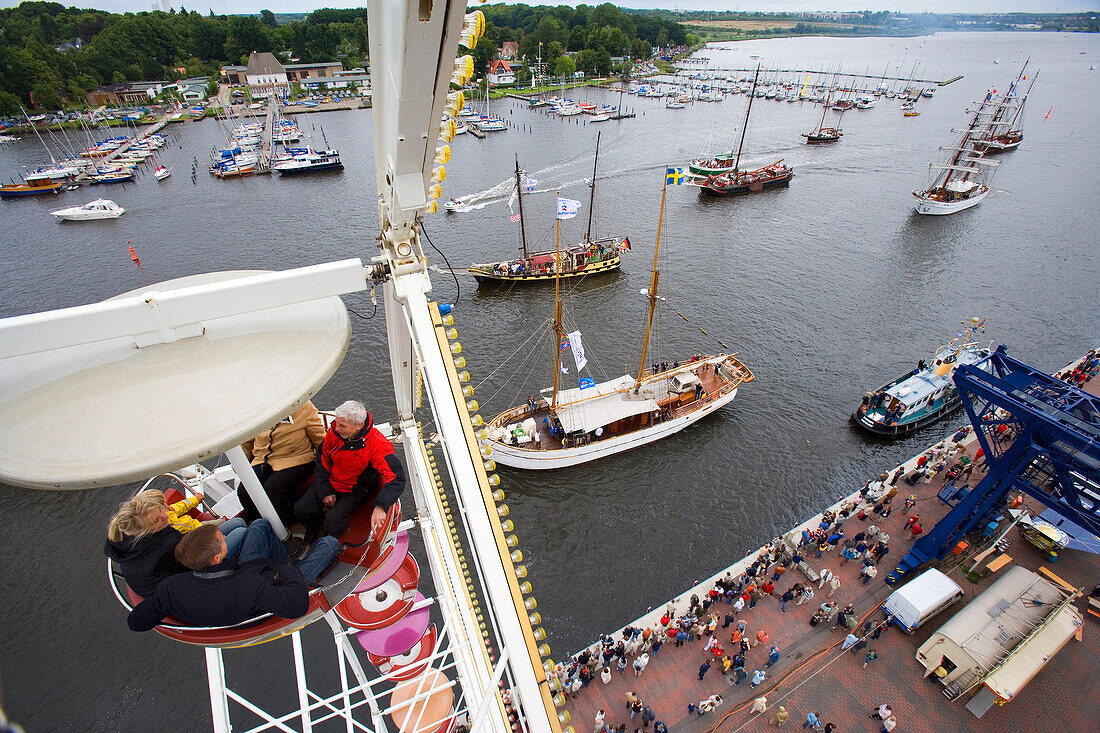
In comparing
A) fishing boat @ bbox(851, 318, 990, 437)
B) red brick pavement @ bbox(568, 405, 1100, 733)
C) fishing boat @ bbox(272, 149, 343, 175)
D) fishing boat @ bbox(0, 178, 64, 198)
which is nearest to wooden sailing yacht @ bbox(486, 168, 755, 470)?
fishing boat @ bbox(851, 318, 990, 437)

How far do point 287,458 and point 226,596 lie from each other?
203cm

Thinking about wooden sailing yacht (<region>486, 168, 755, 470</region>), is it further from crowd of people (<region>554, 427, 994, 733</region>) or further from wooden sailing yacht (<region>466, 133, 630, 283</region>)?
wooden sailing yacht (<region>466, 133, 630, 283</region>)

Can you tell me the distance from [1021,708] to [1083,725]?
1.49 meters

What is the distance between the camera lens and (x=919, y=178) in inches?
2498

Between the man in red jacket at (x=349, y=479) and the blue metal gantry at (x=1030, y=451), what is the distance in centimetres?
1842

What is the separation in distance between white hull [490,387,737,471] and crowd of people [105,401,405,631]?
1800cm

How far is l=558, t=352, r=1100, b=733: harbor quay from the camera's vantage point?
603 inches

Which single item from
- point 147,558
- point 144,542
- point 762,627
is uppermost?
point 144,542

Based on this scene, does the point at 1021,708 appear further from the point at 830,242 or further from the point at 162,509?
the point at 830,242

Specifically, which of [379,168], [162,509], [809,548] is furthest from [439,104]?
[809,548]

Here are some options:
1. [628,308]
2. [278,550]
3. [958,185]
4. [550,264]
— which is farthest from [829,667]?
[958,185]

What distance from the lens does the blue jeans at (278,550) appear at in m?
5.52

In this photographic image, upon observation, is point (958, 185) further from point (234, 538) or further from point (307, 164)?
point (307, 164)

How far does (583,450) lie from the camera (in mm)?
24812
